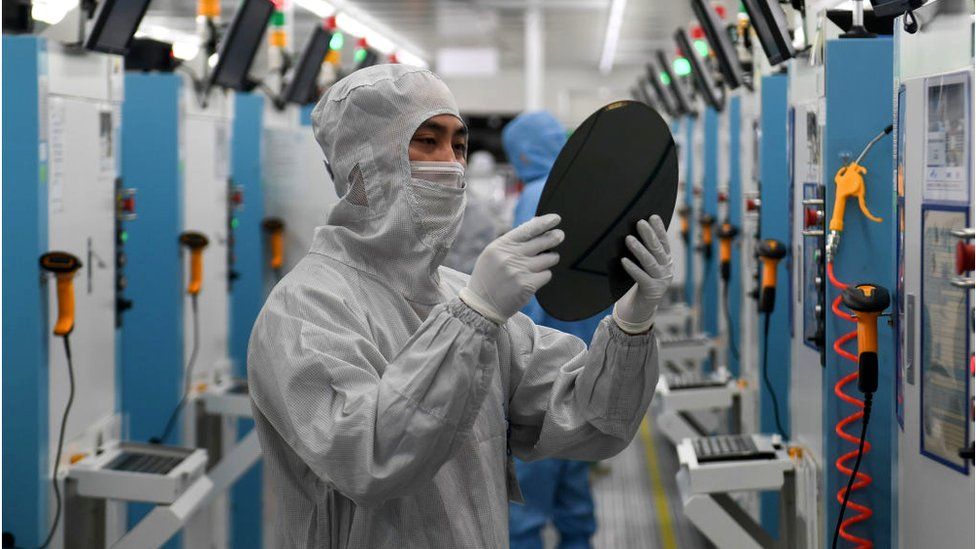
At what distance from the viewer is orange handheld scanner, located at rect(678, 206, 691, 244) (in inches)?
319

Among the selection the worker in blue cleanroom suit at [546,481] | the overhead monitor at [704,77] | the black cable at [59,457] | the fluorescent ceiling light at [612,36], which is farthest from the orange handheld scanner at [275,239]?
the fluorescent ceiling light at [612,36]

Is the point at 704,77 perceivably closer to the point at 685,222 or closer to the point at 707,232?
the point at 707,232

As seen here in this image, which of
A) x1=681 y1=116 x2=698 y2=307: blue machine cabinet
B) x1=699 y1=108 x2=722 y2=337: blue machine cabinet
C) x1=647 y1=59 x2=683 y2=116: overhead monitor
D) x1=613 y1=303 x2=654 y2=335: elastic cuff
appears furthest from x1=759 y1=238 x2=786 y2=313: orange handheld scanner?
x1=647 y1=59 x2=683 y2=116: overhead monitor

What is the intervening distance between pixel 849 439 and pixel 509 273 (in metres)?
1.70

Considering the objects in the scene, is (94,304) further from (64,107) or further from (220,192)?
(220,192)

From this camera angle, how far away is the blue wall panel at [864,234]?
9.31 feet

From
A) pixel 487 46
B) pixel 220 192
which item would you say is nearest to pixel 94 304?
pixel 220 192

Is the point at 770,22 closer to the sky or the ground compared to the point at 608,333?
closer to the sky

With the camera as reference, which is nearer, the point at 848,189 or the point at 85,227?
the point at 848,189

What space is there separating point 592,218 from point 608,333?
226 mm

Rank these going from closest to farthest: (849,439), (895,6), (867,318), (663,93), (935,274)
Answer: (935,274) < (895,6) < (867,318) < (849,439) < (663,93)

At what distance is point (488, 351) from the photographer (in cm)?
161

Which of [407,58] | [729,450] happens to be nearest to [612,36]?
[407,58]

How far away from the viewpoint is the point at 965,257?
1.83 meters
